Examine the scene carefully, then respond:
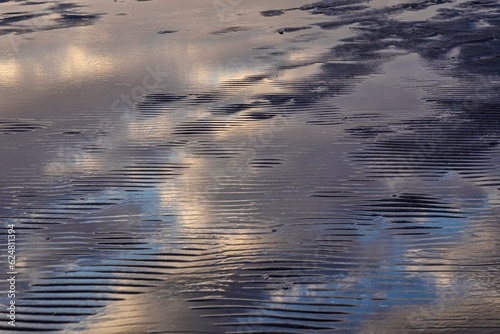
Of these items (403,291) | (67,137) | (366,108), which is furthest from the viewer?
(366,108)

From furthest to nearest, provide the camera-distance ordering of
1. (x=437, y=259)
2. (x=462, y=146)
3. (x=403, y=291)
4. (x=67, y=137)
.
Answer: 1. (x=67, y=137)
2. (x=462, y=146)
3. (x=437, y=259)
4. (x=403, y=291)

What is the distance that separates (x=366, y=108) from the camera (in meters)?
11.3

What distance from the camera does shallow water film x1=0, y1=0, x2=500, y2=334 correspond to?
6367 mm

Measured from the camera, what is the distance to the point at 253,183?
28.9 feet

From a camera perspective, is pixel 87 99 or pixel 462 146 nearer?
pixel 462 146

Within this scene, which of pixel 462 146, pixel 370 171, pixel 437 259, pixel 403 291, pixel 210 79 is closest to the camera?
pixel 403 291

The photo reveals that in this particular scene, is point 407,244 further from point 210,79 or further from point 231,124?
point 210,79

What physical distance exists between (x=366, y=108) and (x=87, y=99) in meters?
4.16

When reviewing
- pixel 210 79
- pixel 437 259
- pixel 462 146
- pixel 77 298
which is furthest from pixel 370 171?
pixel 210 79

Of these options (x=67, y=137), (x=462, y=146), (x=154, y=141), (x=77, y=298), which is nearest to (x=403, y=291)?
(x=77, y=298)

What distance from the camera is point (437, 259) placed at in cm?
696

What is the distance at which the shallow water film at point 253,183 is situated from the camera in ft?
20.9

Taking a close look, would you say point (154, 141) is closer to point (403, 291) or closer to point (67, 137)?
point (67, 137)

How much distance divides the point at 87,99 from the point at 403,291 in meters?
7.10
